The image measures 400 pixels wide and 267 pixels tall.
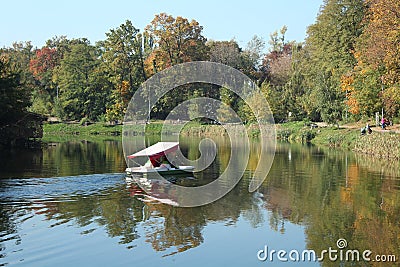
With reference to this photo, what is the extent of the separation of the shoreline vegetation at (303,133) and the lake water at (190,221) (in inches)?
435

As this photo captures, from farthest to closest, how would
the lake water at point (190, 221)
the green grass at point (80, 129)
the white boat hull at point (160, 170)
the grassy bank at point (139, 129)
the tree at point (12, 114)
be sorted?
the green grass at point (80, 129), the grassy bank at point (139, 129), the tree at point (12, 114), the white boat hull at point (160, 170), the lake water at point (190, 221)

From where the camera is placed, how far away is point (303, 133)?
5350 cm

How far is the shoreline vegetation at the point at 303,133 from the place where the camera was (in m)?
36.0

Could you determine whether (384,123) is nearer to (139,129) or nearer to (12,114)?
(12,114)

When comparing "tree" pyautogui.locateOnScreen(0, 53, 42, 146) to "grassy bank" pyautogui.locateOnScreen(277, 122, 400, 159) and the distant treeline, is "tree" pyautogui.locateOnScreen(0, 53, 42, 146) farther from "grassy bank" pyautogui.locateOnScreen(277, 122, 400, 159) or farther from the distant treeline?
"grassy bank" pyautogui.locateOnScreen(277, 122, 400, 159)

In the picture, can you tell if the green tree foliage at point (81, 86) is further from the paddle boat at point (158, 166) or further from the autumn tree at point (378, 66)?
the paddle boat at point (158, 166)

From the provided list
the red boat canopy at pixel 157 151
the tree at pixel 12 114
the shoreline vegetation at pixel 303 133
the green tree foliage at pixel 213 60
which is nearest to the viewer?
the red boat canopy at pixel 157 151

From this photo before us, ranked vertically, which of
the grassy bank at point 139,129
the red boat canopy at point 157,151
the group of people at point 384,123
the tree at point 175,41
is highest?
the tree at point 175,41

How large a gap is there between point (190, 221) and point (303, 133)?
1558 inches

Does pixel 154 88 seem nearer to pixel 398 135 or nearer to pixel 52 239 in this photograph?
pixel 398 135

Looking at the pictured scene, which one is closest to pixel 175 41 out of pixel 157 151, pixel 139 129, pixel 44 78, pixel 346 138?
pixel 139 129

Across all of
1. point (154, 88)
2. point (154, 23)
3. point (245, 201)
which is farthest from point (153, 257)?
point (154, 23)

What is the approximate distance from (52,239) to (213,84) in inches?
2446

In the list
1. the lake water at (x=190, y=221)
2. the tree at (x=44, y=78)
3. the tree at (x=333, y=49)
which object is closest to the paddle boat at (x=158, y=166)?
the lake water at (x=190, y=221)
